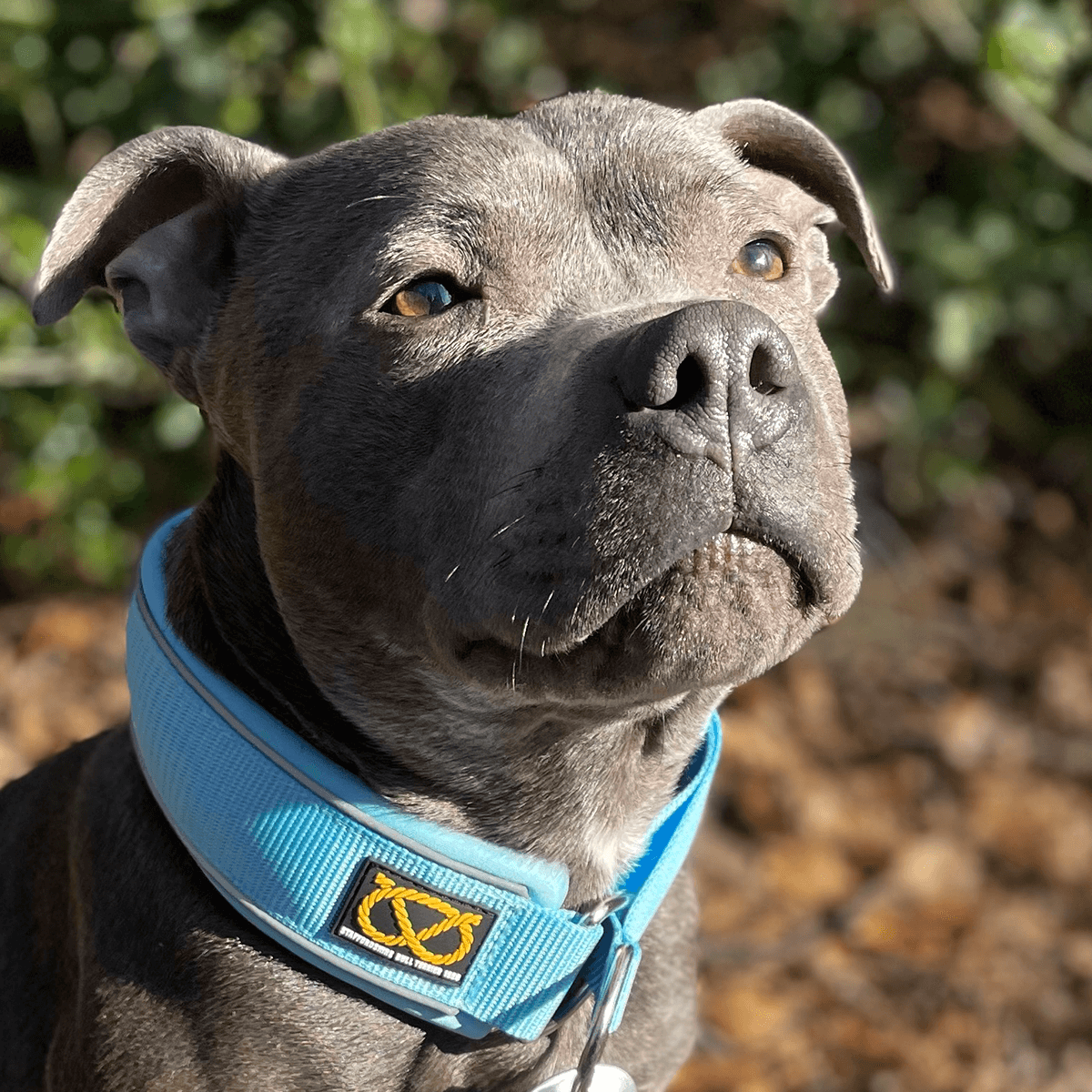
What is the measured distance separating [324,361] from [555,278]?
43 centimetres

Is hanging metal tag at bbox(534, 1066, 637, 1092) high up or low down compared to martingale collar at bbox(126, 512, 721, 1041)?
down

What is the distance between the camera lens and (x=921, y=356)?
5.68m

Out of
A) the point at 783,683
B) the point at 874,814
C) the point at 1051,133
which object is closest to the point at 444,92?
the point at 1051,133

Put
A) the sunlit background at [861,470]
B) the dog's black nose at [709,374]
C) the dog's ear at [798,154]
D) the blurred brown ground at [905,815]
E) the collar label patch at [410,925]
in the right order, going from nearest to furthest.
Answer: the dog's black nose at [709,374], the collar label patch at [410,925], the dog's ear at [798,154], the blurred brown ground at [905,815], the sunlit background at [861,470]

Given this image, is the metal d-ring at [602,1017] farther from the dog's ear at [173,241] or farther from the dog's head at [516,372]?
the dog's ear at [173,241]

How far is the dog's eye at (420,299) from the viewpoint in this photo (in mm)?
2451

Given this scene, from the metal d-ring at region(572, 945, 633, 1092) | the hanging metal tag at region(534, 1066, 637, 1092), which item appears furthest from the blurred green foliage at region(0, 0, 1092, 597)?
the hanging metal tag at region(534, 1066, 637, 1092)

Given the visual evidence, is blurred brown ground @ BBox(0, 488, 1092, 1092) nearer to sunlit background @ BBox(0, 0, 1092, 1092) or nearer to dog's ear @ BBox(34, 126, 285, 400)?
sunlit background @ BBox(0, 0, 1092, 1092)

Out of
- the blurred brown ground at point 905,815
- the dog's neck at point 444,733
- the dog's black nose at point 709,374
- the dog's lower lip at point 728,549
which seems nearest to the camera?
the dog's black nose at point 709,374

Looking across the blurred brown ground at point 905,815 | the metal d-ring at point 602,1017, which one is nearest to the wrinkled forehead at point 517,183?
the metal d-ring at point 602,1017

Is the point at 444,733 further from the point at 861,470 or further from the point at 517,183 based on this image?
the point at 861,470

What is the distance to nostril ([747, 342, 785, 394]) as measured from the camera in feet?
6.72

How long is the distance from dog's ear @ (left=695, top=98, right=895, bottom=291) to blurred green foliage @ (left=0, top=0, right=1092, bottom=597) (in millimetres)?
1427

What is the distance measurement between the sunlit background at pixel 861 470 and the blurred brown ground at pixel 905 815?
0.03 feet
